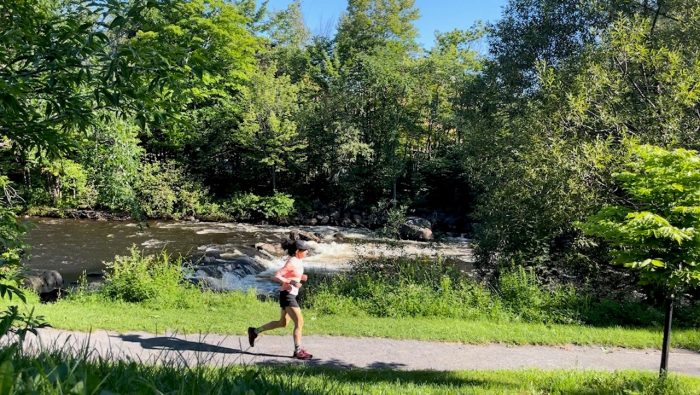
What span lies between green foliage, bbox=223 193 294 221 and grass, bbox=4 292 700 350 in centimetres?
2024

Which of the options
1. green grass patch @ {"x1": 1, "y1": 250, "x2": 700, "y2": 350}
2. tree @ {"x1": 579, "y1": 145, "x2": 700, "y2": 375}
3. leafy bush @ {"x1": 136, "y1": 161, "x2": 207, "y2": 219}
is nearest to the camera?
tree @ {"x1": 579, "y1": 145, "x2": 700, "y2": 375}

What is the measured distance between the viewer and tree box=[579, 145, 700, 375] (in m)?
5.73

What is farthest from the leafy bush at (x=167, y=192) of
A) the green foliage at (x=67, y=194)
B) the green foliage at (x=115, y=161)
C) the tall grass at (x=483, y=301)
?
the green foliage at (x=115, y=161)

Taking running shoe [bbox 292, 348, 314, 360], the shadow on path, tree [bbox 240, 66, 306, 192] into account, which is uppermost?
tree [bbox 240, 66, 306, 192]

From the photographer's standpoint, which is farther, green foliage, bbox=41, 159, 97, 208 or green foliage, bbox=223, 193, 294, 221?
green foliage, bbox=223, 193, 294, 221

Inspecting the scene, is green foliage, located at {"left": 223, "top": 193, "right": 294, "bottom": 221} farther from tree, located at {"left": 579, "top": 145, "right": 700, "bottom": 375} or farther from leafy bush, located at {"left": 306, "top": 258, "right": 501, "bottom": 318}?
tree, located at {"left": 579, "top": 145, "right": 700, "bottom": 375}

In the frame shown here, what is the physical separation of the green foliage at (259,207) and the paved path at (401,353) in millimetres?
22287

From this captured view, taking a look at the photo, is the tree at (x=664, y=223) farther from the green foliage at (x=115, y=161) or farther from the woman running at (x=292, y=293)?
the green foliage at (x=115, y=161)

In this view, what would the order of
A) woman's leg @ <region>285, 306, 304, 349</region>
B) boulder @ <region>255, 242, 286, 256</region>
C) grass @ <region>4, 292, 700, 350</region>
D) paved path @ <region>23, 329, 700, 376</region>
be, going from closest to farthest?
paved path @ <region>23, 329, 700, 376</region>
woman's leg @ <region>285, 306, 304, 349</region>
grass @ <region>4, 292, 700, 350</region>
boulder @ <region>255, 242, 286, 256</region>

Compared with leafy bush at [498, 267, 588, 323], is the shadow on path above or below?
below

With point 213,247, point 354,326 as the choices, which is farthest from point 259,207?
point 354,326

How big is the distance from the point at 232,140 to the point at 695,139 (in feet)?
88.9

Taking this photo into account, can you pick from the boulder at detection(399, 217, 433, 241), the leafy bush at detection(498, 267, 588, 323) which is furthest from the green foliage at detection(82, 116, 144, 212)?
the boulder at detection(399, 217, 433, 241)

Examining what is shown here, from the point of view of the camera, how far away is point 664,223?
5.64m
